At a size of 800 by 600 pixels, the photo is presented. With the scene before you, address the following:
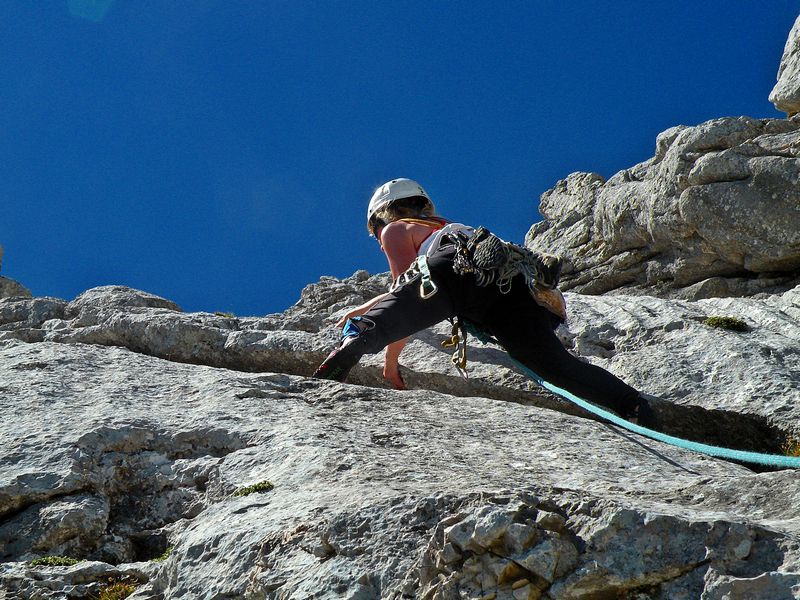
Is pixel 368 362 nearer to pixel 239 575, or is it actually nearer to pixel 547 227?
pixel 239 575

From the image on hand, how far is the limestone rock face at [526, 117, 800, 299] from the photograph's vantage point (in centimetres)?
2033

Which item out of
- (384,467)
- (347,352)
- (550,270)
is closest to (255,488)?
(384,467)

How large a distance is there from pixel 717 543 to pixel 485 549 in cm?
135

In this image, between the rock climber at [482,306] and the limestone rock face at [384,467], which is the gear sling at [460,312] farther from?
the limestone rock face at [384,467]

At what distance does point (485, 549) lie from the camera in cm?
507

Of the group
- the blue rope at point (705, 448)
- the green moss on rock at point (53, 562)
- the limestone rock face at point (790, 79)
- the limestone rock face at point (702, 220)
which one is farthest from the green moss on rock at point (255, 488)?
the limestone rock face at point (790, 79)

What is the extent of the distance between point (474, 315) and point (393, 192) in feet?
8.25

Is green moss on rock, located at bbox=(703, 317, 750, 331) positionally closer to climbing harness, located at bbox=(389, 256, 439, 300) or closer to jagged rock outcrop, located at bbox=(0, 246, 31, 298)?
climbing harness, located at bbox=(389, 256, 439, 300)

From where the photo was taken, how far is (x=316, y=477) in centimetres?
732

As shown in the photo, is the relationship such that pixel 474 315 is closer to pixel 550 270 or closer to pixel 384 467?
pixel 550 270

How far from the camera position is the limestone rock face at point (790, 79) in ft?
81.7

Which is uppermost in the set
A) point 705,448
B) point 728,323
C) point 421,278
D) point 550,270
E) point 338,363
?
point 421,278

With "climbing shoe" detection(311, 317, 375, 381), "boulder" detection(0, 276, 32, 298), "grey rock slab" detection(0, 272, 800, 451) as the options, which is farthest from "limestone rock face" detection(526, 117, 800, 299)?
"boulder" detection(0, 276, 32, 298)

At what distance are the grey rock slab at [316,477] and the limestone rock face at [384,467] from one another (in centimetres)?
2
